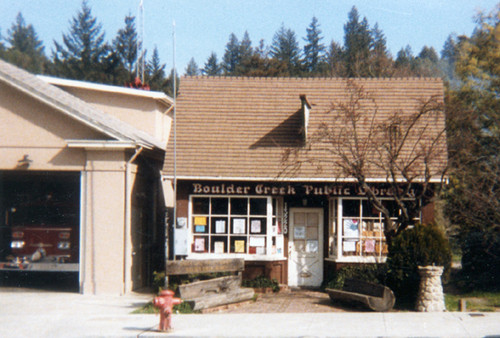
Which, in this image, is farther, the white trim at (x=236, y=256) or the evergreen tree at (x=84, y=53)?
the evergreen tree at (x=84, y=53)

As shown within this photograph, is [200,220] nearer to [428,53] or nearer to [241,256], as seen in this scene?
[241,256]

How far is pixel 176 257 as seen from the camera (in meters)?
17.0

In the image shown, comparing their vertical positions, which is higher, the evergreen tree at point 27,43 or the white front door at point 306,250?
the evergreen tree at point 27,43

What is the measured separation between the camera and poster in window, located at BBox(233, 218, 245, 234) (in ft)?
55.3

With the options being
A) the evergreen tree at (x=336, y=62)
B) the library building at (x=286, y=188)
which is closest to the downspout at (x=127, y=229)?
the library building at (x=286, y=188)

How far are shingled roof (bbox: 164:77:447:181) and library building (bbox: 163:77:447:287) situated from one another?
4 centimetres

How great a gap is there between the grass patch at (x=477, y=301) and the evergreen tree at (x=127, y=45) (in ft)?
141

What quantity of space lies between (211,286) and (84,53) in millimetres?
41927

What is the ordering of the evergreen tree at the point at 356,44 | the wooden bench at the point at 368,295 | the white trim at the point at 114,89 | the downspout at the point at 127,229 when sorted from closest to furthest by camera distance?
1. the wooden bench at the point at 368,295
2. the downspout at the point at 127,229
3. the white trim at the point at 114,89
4. the evergreen tree at the point at 356,44

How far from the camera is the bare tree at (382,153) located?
47.9ft

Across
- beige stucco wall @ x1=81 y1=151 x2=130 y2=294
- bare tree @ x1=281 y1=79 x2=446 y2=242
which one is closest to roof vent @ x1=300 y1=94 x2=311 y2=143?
bare tree @ x1=281 y1=79 x2=446 y2=242

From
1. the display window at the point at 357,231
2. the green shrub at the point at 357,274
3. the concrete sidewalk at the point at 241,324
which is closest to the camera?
the concrete sidewalk at the point at 241,324

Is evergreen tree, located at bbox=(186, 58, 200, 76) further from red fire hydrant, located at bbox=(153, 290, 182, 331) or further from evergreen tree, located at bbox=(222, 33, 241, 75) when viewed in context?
red fire hydrant, located at bbox=(153, 290, 182, 331)

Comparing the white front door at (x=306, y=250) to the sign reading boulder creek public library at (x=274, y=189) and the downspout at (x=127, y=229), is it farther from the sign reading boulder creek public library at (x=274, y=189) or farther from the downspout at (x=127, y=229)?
the downspout at (x=127, y=229)
